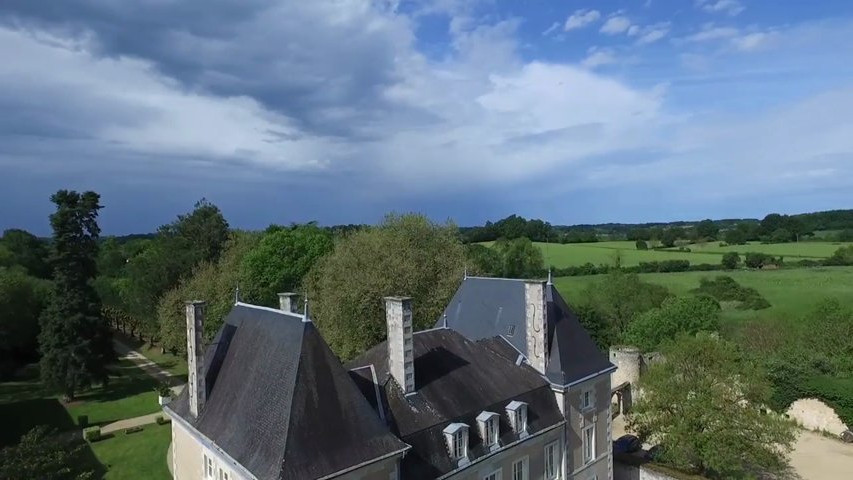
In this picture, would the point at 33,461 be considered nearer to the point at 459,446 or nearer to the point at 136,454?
the point at 459,446

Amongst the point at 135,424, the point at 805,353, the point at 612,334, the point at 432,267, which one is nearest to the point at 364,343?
the point at 432,267

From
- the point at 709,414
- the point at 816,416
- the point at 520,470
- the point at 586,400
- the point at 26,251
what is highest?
the point at 26,251

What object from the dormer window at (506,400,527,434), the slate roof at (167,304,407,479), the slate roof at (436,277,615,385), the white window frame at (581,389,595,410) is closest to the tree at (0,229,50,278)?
the slate roof at (167,304,407,479)

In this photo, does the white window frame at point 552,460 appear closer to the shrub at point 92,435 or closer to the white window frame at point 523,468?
the white window frame at point 523,468

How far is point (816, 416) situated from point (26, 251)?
8295cm

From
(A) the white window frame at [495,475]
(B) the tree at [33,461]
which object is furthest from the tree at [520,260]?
(B) the tree at [33,461]

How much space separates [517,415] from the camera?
18391 mm

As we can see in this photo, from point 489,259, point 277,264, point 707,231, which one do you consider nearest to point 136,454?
point 277,264

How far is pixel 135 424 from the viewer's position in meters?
33.0

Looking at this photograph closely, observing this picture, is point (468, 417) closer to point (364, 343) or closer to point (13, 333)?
point (364, 343)

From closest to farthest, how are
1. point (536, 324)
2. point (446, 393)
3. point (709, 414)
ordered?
1. point (446, 393)
2. point (536, 324)
3. point (709, 414)

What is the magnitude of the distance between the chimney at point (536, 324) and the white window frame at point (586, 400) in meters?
2.29

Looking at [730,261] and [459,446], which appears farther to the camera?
[730,261]

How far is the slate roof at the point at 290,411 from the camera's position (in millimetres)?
13008
